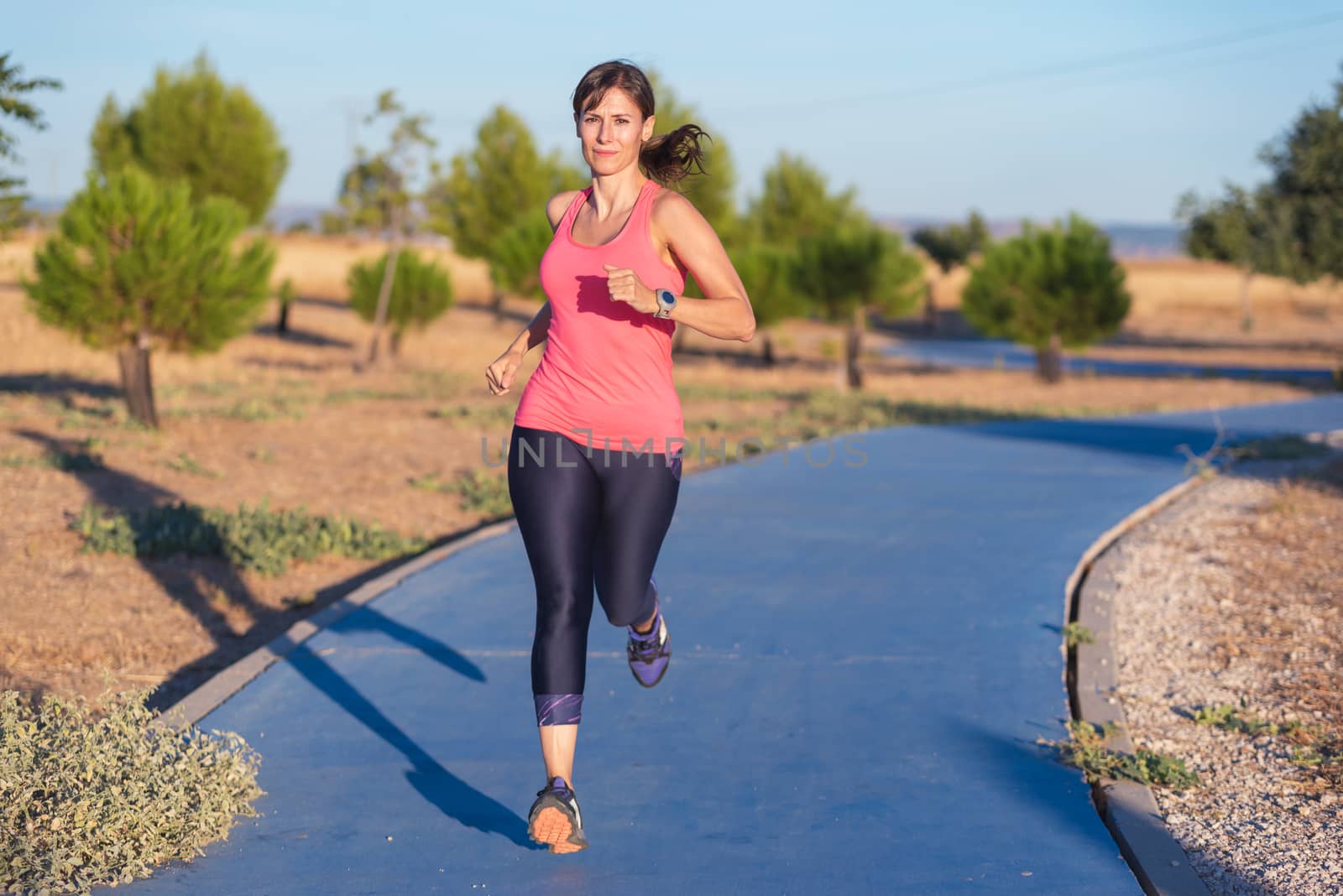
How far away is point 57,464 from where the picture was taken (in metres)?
11.5

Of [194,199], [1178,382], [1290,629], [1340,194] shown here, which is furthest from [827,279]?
[1290,629]

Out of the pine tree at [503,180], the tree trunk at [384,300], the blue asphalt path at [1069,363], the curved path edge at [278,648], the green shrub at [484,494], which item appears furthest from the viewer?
the pine tree at [503,180]

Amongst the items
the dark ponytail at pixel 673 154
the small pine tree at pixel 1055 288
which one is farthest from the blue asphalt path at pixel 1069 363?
the dark ponytail at pixel 673 154

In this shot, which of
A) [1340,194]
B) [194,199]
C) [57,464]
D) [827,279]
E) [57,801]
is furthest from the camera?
[194,199]

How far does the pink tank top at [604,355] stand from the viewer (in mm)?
4148

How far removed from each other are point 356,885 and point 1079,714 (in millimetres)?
2932

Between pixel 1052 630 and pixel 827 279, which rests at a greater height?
pixel 827 279

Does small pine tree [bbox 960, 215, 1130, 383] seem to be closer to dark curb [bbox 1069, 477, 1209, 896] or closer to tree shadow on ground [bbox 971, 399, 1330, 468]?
tree shadow on ground [bbox 971, 399, 1330, 468]

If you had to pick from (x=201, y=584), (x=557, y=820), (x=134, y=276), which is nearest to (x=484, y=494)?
(x=201, y=584)

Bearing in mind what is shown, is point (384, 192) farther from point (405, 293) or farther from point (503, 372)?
point (503, 372)

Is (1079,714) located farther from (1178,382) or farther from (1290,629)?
(1178,382)

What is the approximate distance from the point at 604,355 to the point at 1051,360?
2859 cm

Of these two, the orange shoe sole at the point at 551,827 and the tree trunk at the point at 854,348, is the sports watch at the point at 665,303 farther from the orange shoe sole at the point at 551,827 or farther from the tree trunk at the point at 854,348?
the tree trunk at the point at 854,348

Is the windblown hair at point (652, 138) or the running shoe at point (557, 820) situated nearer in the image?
the running shoe at point (557, 820)
